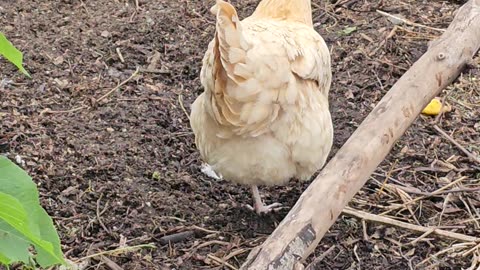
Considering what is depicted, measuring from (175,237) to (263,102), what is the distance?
907 mm

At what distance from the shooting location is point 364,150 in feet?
9.88

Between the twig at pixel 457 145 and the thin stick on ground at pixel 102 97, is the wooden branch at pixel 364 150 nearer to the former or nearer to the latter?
the twig at pixel 457 145

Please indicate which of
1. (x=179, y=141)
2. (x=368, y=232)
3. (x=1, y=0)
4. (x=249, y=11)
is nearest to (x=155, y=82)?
(x=179, y=141)

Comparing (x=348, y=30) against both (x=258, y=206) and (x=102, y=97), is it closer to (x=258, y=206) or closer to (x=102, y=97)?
(x=102, y=97)

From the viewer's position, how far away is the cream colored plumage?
2906 millimetres

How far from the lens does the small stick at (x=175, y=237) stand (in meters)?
3.51

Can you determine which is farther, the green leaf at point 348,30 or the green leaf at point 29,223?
the green leaf at point 348,30

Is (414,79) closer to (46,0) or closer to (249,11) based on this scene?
(249,11)

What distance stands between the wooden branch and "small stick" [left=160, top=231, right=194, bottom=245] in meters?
0.97

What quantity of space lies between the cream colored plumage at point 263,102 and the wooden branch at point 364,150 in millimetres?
291

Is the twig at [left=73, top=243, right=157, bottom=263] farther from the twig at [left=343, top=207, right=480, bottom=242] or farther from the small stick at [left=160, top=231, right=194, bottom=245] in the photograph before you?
the twig at [left=343, top=207, right=480, bottom=242]

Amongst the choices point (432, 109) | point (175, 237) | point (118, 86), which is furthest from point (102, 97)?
point (432, 109)

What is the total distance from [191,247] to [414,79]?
136cm

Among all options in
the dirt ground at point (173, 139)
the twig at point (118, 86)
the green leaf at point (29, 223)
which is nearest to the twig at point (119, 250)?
the dirt ground at point (173, 139)
